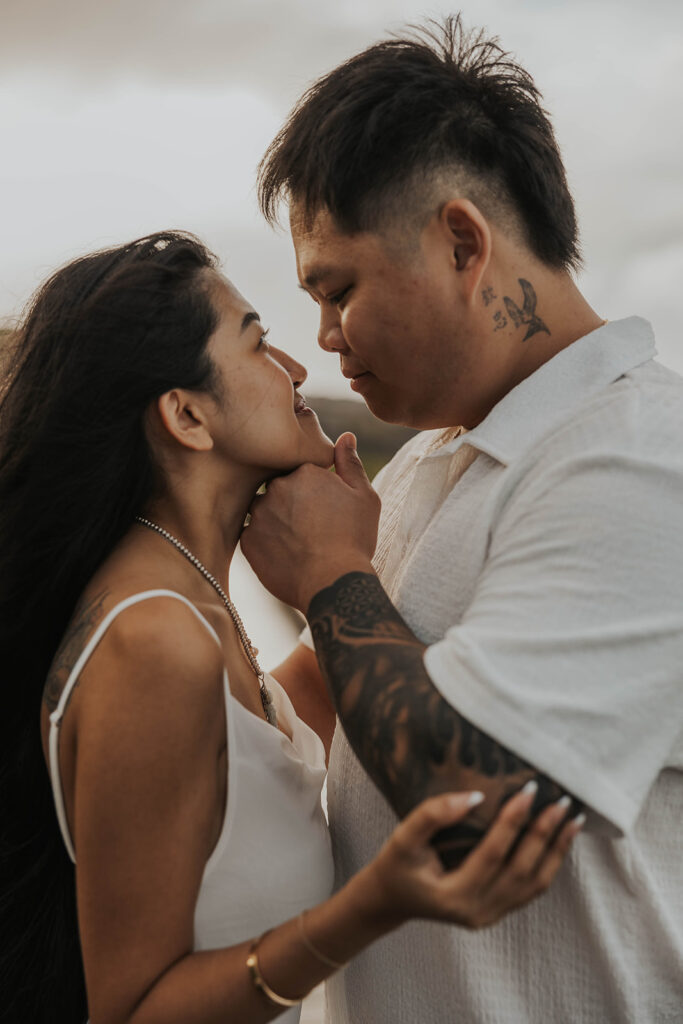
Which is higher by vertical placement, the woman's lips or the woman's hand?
the woman's lips

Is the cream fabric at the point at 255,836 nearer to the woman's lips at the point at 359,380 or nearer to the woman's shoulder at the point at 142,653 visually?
the woman's shoulder at the point at 142,653

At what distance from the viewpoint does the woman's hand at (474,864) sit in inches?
30.1

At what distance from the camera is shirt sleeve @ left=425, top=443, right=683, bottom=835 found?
816 millimetres

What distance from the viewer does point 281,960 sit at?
35.4 inches

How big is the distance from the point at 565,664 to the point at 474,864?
190 millimetres

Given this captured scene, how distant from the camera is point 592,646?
2.76 feet

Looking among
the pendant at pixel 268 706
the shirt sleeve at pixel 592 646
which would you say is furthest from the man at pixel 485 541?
the pendant at pixel 268 706

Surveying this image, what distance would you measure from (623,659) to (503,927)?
1.25 feet

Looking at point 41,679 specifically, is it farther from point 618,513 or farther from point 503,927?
point 618,513

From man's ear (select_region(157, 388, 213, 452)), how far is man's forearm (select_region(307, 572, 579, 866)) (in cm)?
34

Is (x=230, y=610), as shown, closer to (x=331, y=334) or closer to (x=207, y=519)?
(x=207, y=519)

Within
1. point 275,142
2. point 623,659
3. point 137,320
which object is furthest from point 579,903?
point 275,142

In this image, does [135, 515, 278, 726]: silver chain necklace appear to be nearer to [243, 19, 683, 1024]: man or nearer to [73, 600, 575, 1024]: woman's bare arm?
[243, 19, 683, 1024]: man

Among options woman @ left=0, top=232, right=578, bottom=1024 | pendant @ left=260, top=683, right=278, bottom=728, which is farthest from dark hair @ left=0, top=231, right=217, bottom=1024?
pendant @ left=260, top=683, right=278, bottom=728
